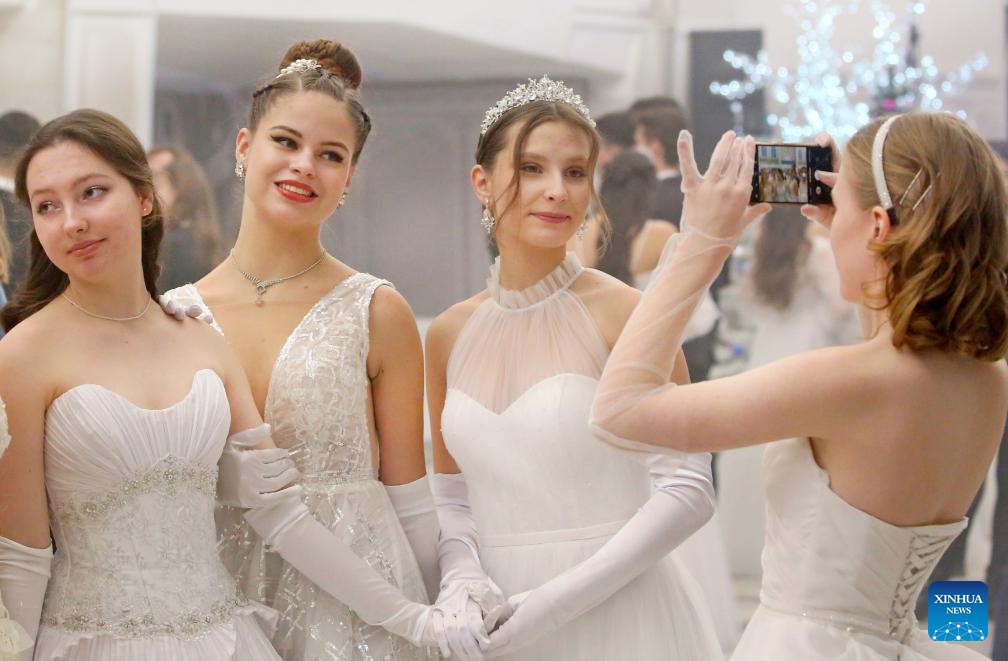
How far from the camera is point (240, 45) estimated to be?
3934mm

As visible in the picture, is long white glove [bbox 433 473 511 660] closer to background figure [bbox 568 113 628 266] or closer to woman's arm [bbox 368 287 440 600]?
woman's arm [bbox 368 287 440 600]

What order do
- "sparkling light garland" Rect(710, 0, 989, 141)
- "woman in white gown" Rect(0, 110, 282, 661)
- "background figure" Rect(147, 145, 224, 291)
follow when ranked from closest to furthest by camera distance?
"woman in white gown" Rect(0, 110, 282, 661) < "background figure" Rect(147, 145, 224, 291) < "sparkling light garland" Rect(710, 0, 989, 141)

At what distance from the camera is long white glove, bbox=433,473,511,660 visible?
5.82 feet

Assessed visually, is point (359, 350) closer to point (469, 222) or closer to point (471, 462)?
point (471, 462)

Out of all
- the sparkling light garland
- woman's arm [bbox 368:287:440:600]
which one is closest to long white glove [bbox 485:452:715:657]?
woman's arm [bbox 368:287:440:600]

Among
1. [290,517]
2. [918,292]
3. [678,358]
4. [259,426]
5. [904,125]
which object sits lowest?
[290,517]

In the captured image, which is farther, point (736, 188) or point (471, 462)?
point (471, 462)

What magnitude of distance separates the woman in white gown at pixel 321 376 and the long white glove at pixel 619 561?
0.56ft

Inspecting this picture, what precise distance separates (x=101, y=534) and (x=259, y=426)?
28 cm

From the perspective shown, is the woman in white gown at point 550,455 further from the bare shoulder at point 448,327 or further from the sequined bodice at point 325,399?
the sequined bodice at point 325,399

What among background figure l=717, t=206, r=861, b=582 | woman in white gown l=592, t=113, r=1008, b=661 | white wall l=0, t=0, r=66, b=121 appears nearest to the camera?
woman in white gown l=592, t=113, r=1008, b=661

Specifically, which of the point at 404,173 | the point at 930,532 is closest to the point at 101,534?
the point at 930,532

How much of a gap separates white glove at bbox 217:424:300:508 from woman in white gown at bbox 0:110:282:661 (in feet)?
0.14

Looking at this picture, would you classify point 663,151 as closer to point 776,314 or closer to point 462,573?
point 776,314
